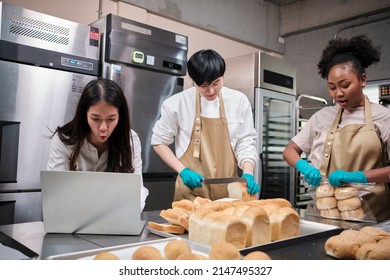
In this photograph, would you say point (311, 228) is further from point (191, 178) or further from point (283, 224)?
point (191, 178)

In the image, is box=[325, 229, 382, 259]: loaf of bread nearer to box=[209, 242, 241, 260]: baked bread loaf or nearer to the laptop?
box=[209, 242, 241, 260]: baked bread loaf

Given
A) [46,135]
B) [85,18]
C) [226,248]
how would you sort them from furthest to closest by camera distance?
[85,18]
[46,135]
[226,248]

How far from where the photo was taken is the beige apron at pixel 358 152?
1.32 m

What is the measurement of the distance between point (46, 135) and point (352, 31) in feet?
10.2

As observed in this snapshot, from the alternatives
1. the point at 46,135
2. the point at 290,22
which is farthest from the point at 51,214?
the point at 290,22

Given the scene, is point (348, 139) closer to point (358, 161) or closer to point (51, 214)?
point (358, 161)

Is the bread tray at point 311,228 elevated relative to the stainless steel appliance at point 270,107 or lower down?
lower down

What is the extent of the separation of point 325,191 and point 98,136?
88cm

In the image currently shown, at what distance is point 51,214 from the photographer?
0.87 m

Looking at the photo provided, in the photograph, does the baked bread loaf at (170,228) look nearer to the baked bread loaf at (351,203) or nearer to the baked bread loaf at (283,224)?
the baked bread loaf at (283,224)

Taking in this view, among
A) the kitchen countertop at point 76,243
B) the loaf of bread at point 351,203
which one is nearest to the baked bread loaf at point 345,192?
the loaf of bread at point 351,203

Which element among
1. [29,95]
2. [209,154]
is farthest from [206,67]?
[29,95]

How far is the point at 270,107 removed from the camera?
2777 mm

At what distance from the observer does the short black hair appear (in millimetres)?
1482
